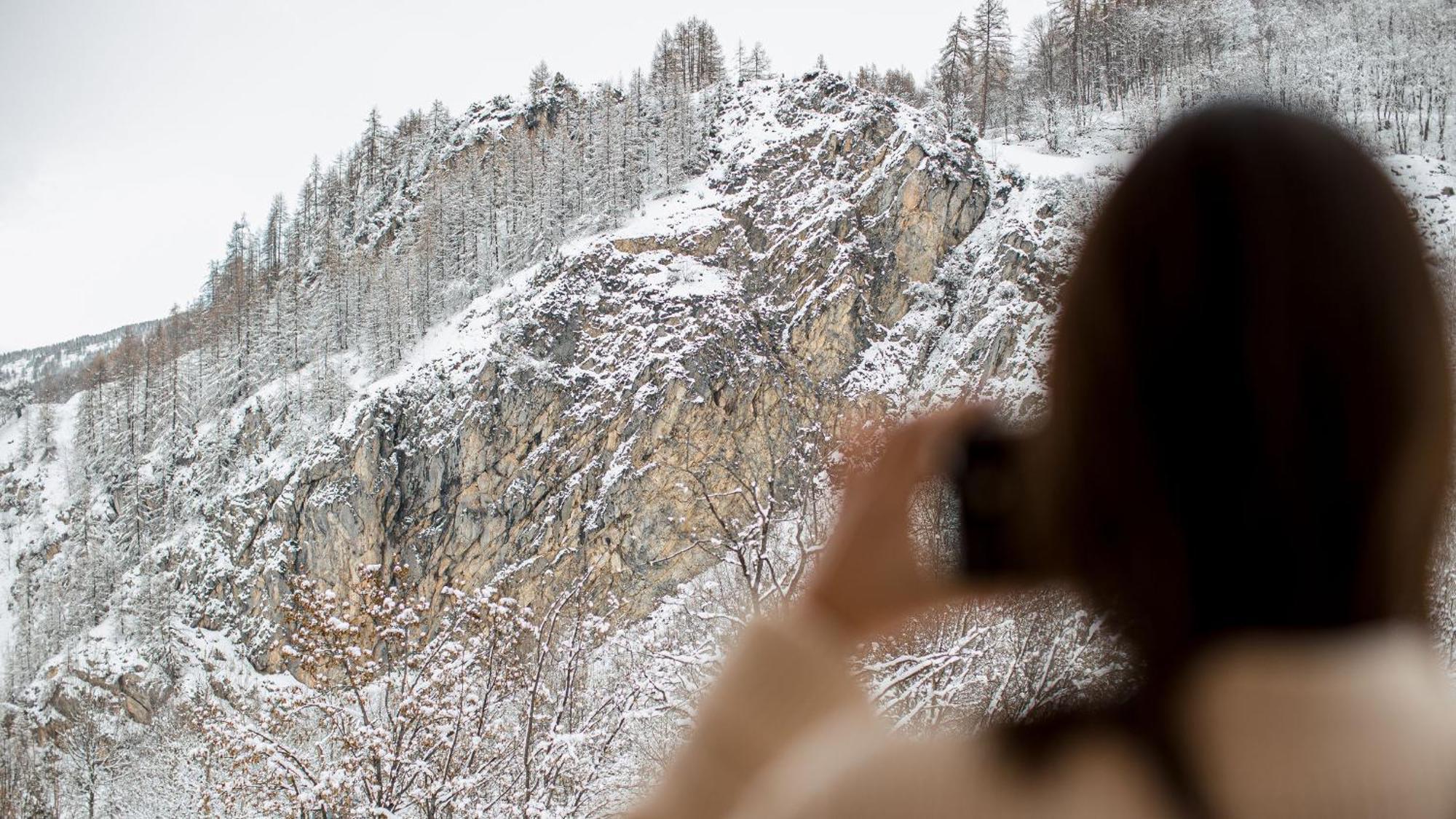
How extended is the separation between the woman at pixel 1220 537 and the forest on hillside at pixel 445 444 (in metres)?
0.09

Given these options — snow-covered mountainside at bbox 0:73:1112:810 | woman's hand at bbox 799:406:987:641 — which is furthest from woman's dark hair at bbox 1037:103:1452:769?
snow-covered mountainside at bbox 0:73:1112:810

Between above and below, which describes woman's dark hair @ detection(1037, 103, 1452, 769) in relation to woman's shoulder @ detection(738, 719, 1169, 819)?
above

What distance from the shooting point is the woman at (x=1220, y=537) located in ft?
1.73

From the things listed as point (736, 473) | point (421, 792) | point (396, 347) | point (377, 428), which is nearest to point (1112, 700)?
point (736, 473)

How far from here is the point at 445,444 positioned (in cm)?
3966

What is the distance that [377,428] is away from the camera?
134ft

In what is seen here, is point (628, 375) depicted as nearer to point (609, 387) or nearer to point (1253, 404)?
point (609, 387)

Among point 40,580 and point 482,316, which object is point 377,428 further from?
point 40,580

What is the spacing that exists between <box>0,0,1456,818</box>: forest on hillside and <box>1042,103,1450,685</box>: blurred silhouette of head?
0.33 ft

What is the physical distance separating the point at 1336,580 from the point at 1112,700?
178mm

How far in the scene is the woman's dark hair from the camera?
1.95 ft

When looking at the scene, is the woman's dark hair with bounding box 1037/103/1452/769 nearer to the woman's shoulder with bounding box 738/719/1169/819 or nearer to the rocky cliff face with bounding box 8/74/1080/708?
the woman's shoulder with bounding box 738/719/1169/819

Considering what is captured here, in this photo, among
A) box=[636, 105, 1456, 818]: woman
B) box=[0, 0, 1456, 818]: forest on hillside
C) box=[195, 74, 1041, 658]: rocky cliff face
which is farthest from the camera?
box=[195, 74, 1041, 658]: rocky cliff face

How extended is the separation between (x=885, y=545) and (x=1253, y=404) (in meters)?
0.32
